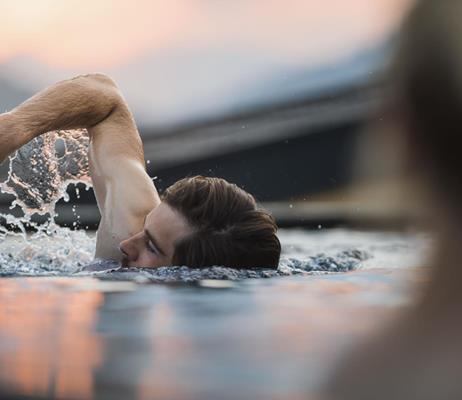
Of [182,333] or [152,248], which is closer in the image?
A: [182,333]

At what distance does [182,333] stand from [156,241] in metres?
1.23

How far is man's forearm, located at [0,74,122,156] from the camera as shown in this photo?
2.37m

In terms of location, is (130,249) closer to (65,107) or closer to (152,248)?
(152,248)

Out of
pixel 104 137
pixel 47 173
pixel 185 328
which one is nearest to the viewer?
pixel 185 328

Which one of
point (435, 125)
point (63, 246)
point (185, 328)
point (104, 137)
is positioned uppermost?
point (435, 125)

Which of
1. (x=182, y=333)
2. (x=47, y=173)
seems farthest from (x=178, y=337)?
(x=47, y=173)

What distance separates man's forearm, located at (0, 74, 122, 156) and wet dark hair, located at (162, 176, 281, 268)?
1.60ft

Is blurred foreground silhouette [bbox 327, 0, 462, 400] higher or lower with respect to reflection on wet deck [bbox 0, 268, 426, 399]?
higher

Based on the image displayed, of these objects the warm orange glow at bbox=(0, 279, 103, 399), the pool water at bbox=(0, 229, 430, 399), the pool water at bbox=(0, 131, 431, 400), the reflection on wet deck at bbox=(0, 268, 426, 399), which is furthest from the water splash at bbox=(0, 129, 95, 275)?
the warm orange glow at bbox=(0, 279, 103, 399)

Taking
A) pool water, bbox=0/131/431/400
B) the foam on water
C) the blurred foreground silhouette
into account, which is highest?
the blurred foreground silhouette

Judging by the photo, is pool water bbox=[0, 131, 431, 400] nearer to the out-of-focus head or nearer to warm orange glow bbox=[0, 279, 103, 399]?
warm orange glow bbox=[0, 279, 103, 399]

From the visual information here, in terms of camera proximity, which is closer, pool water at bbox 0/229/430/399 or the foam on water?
pool water at bbox 0/229/430/399

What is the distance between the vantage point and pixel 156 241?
2.18 m

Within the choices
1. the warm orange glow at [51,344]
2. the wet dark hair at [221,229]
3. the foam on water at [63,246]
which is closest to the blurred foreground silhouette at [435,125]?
the warm orange glow at [51,344]
